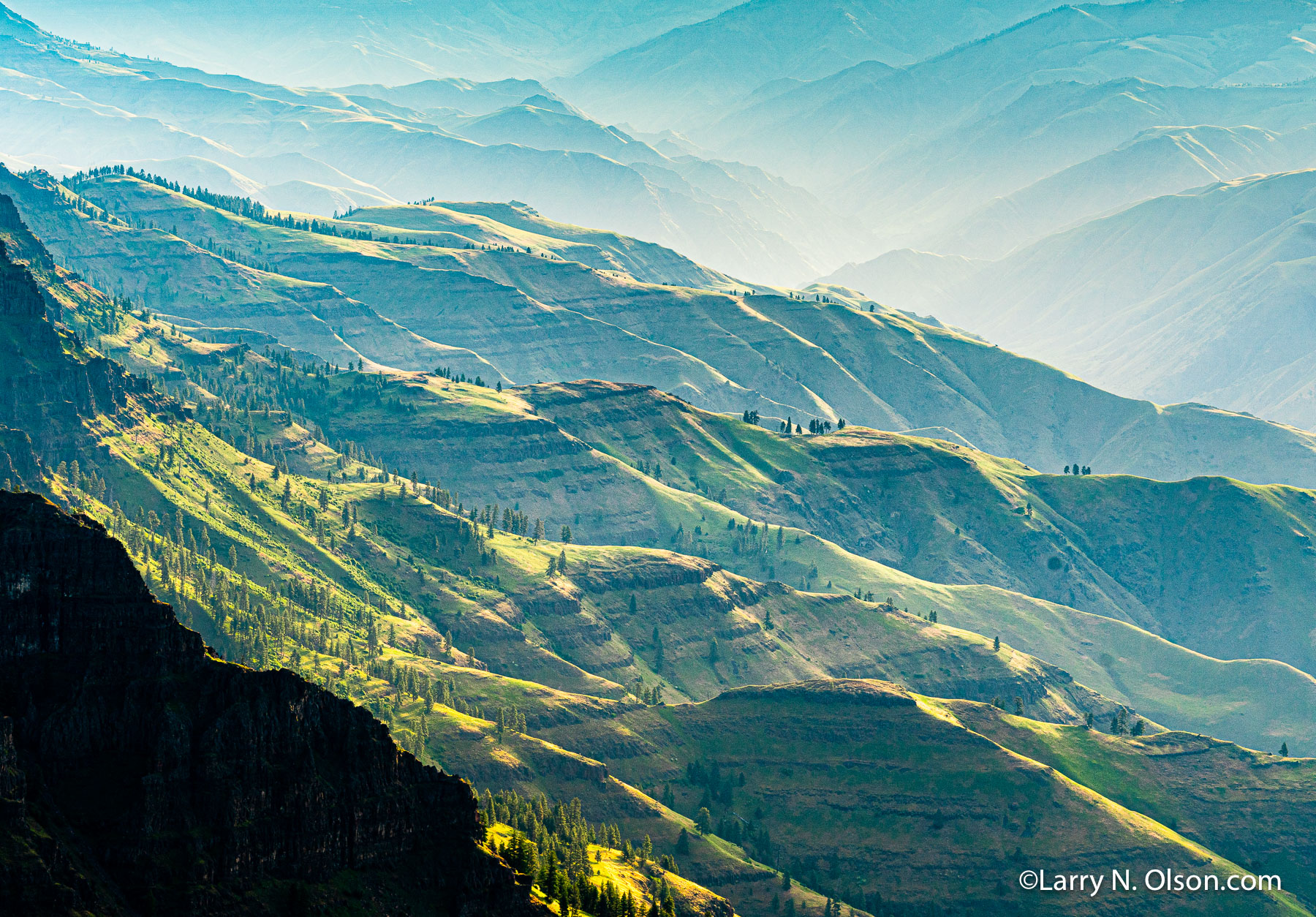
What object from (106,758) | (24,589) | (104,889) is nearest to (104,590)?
(24,589)

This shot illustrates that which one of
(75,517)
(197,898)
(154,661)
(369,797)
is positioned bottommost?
(197,898)

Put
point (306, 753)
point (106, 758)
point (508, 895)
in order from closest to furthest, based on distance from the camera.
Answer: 1. point (106, 758)
2. point (306, 753)
3. point (508, 895)

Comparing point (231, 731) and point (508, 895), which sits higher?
point (231, 731)

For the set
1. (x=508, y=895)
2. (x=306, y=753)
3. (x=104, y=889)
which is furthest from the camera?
(x=508, y=895)

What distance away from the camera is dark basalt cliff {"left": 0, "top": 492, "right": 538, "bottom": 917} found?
148750 mm

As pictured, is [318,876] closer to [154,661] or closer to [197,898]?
[197,898]

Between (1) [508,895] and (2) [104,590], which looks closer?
(2) [104,590]

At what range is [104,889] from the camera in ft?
466

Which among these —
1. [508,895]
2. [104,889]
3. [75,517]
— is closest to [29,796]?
[104,889]

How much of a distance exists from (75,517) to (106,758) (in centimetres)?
2725

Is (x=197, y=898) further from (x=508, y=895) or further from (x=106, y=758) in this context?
(x=508, y=895)

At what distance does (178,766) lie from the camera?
154 m

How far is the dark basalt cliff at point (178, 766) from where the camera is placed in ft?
488

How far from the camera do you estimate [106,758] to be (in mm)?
153500
